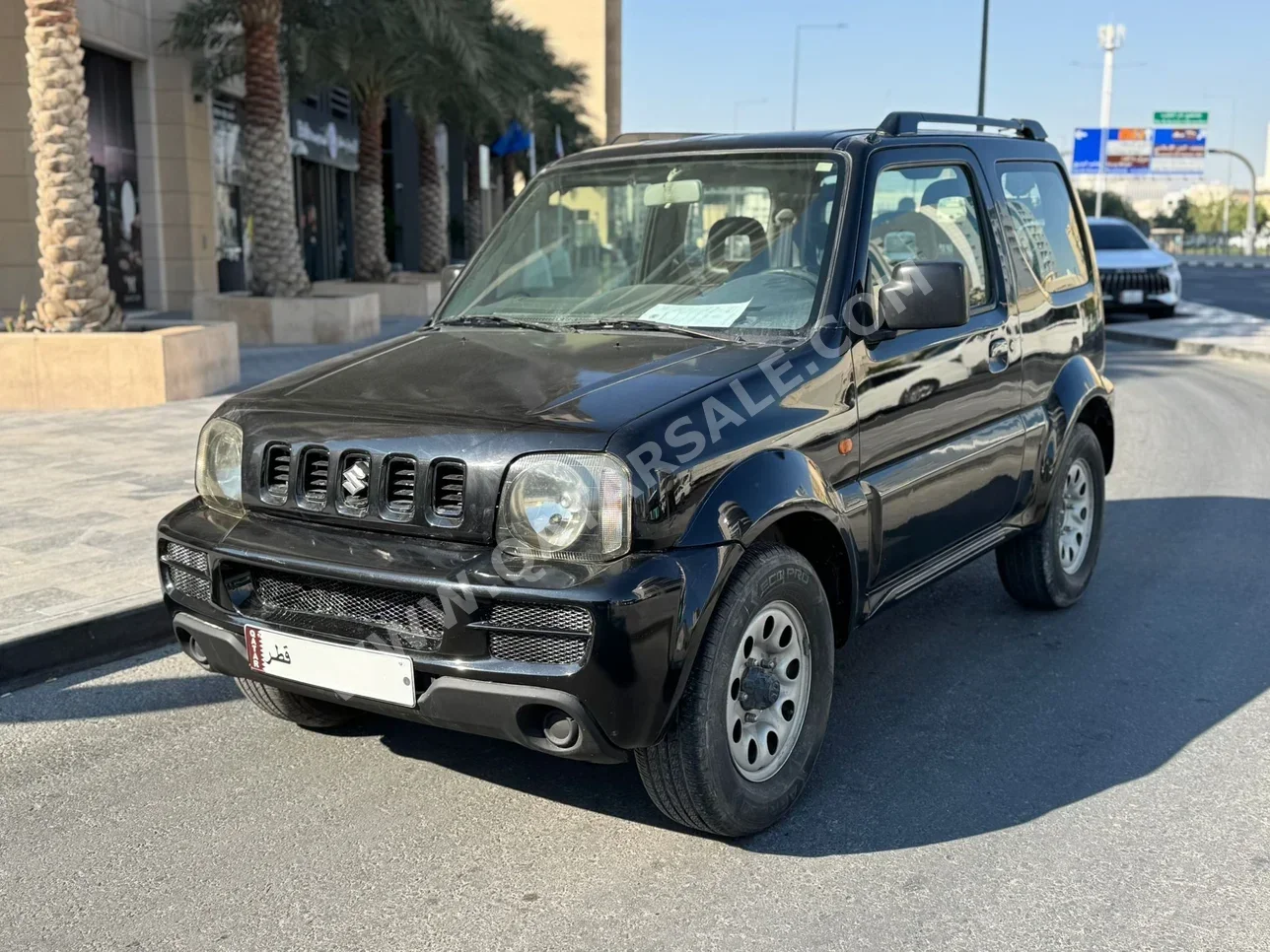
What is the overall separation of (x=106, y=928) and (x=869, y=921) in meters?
1.79

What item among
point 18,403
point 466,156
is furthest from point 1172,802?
point 466,156

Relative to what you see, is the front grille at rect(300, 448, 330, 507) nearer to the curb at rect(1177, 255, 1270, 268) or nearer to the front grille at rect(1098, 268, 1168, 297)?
the front grille at rect(1098, 268, 1168, 297)

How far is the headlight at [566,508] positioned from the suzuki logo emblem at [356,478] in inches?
16.0

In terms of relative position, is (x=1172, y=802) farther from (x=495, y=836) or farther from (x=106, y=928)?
(x=106, y=928)

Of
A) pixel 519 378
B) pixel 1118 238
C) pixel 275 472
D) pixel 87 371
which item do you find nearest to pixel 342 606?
pixel 275 472

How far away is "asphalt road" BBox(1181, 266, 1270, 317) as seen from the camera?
2664 cm

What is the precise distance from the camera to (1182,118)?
76750mm

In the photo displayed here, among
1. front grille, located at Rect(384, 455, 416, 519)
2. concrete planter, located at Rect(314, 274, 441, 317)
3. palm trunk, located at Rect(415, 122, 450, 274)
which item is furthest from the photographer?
palm trunk, located at Rect(415, 122, 450, 274)

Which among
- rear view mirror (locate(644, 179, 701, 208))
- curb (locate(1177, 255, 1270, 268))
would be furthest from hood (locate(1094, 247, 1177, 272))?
curb (locate(1177, 255, 1270, 268))

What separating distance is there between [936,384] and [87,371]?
29.0ft

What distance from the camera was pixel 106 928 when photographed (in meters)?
2.97

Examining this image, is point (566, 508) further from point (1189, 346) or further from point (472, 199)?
point (472, 199)

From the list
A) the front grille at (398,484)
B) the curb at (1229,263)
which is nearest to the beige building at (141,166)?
the front grille at (398,484)

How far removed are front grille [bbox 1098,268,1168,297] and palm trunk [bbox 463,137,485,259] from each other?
646 inches
